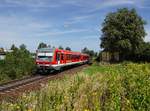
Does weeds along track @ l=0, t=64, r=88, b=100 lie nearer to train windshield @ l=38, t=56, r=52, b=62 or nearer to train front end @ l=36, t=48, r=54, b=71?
train front end @ l=36, t=48, r=54, b=71

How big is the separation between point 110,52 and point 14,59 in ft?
140

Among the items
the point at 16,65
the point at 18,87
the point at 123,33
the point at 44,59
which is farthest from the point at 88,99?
the point at 123,33

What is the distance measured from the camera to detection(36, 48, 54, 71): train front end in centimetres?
3847

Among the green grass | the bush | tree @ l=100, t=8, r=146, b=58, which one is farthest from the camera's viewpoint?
tree @ l=100, t=8, r=146, b=58

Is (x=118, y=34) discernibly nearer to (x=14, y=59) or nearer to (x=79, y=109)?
(x=14, y=59)

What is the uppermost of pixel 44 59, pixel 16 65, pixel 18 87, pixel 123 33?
pixel 123 33

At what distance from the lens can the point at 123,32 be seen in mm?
75750

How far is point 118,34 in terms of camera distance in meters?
73.9

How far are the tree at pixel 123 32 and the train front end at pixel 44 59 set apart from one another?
3501 centimetres

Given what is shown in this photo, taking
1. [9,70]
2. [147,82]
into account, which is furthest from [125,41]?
[147,82]

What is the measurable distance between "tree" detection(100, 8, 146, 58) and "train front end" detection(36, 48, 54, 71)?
115 ft

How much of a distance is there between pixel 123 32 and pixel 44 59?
39155mm


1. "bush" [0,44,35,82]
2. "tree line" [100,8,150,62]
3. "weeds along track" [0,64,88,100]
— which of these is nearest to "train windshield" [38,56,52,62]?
"bush" [0,44,35,82]

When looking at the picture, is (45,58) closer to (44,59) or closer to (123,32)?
(44,59)
